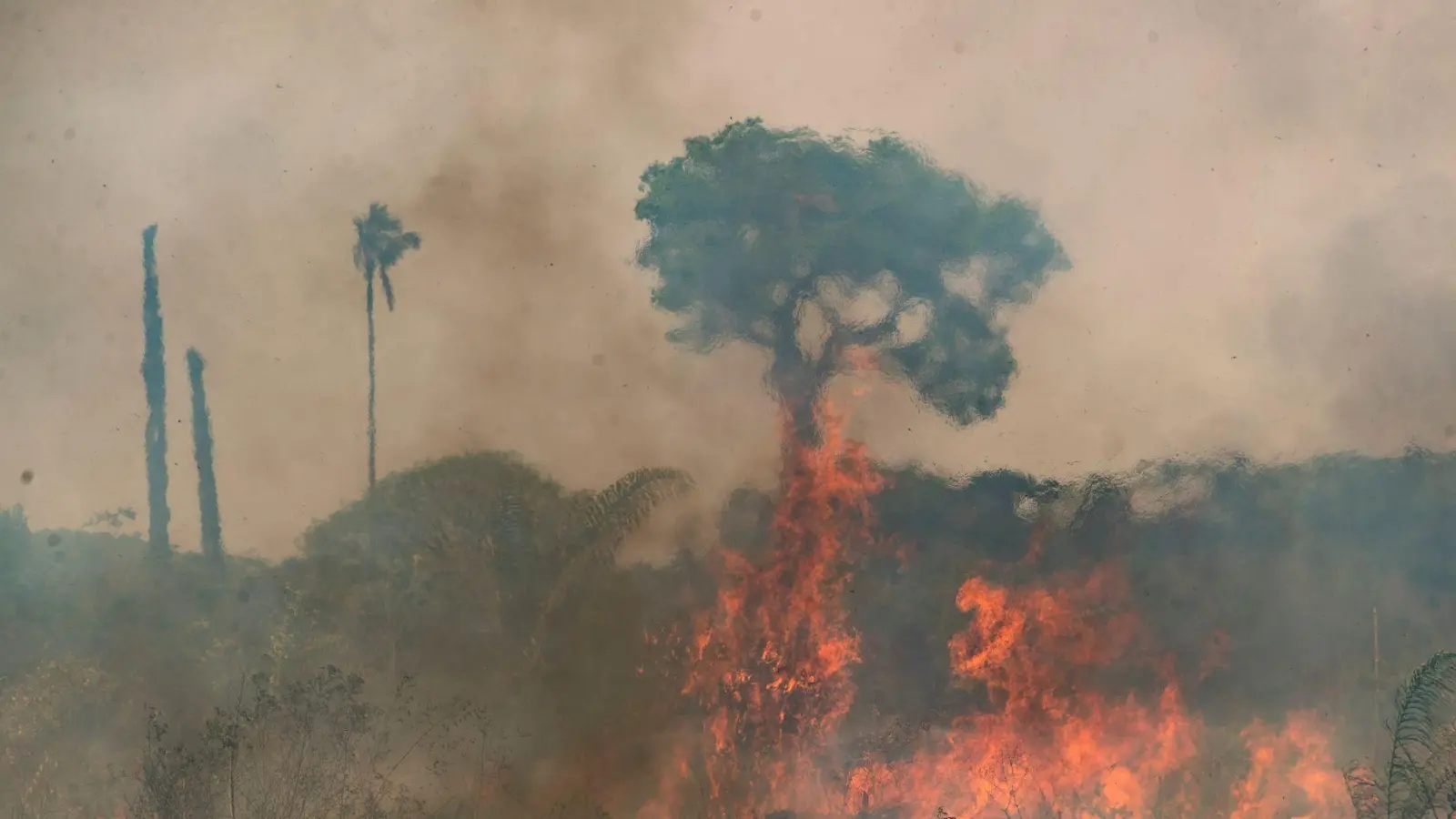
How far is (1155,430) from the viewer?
12.7 ft

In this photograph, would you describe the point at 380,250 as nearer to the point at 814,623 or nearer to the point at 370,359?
the point at 370,359

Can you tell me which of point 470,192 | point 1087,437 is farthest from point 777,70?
point 1087,437

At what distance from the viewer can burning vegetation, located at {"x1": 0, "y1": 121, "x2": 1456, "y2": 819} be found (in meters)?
3.82

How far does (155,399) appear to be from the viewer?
4.06 meters

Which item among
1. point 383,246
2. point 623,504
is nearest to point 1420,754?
point 623,504

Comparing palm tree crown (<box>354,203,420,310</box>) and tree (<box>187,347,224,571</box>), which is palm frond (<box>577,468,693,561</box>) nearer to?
palm tree crown (<box>354,203,420,310</box>)

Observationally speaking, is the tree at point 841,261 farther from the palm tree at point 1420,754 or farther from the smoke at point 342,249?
the palm tree at point 1420,754

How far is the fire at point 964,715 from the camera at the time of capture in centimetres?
381

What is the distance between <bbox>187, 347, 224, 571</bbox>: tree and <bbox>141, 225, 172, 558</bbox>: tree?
0.38 feet

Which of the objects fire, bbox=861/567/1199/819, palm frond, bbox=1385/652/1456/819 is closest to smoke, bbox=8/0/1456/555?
fire, bbox=861/567/1199/819

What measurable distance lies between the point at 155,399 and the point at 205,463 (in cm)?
34

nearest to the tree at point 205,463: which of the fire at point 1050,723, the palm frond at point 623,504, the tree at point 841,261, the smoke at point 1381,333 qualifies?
the palm frond at point 623,504

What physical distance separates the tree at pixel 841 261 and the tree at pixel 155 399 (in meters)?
1.99

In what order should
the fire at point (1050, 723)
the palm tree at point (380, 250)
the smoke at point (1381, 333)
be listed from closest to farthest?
the fire at point (1050, 723) < the smoke at point (1381, 333) < the palm tree at point (380, 250)
